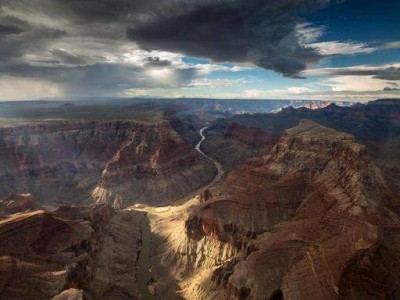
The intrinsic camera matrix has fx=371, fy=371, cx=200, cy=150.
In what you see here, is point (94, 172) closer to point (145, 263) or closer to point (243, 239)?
point (145, 263)

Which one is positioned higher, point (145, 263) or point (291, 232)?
point (291, 232)

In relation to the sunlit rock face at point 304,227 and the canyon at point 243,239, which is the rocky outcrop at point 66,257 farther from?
the sunlit rock face at point 304,227

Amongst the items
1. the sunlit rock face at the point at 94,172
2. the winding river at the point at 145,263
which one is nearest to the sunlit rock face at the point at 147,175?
the sunlit rock face at the point at 94,172

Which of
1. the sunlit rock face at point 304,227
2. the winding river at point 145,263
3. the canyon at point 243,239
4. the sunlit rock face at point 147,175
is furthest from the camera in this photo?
the sunlit rock face at point 147,175

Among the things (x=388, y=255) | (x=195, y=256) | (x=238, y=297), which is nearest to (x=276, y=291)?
(x=238, y=297)

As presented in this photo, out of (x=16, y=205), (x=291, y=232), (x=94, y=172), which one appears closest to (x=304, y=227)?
(x=291, y=232)

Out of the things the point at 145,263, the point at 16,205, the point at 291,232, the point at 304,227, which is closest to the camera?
the point at 304,227

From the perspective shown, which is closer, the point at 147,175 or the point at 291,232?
the point at 291,232
